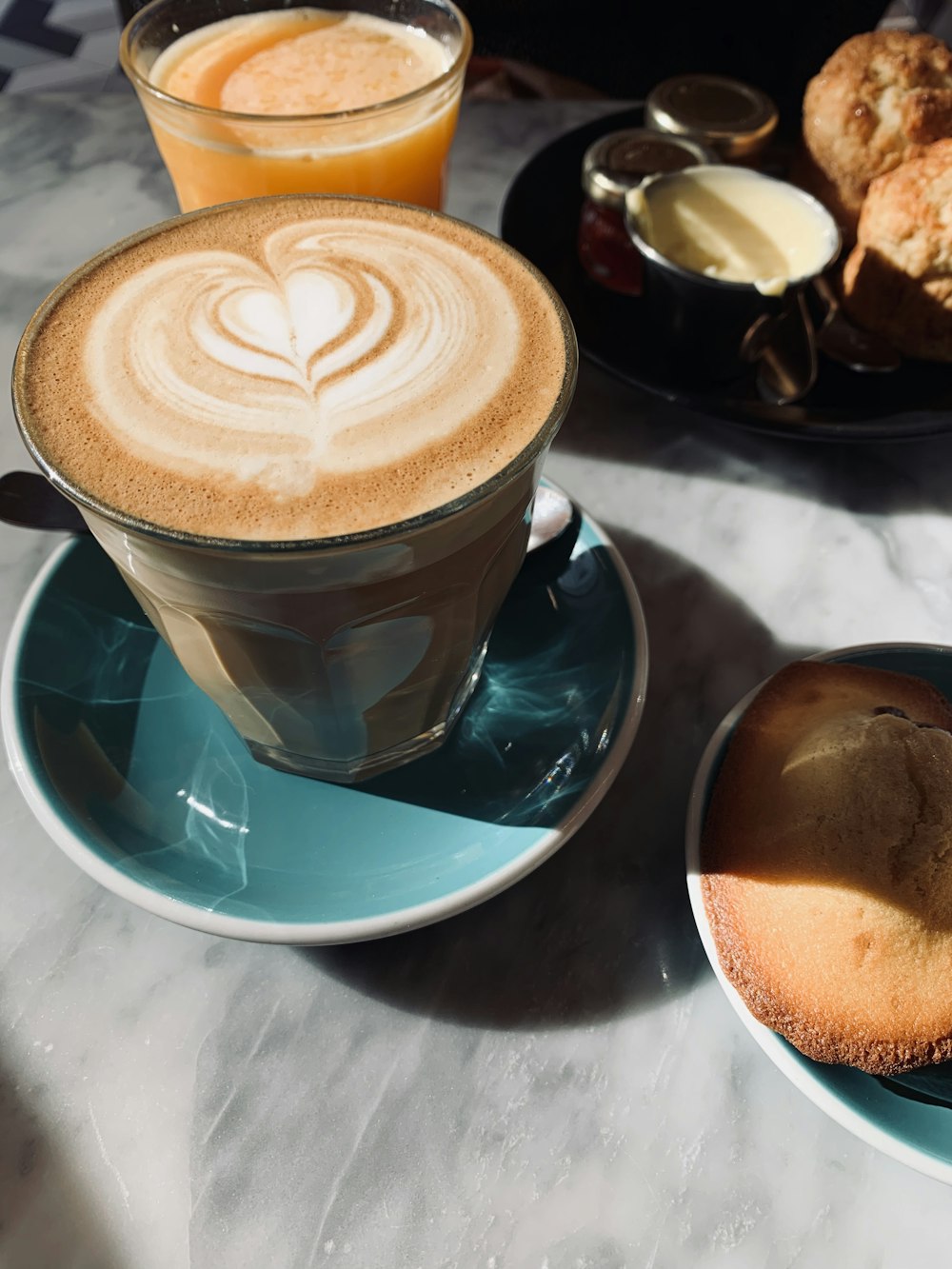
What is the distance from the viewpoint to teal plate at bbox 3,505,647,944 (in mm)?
642

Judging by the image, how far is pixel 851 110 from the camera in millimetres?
1190

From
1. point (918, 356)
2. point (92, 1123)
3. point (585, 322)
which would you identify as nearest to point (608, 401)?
point (585, 322)

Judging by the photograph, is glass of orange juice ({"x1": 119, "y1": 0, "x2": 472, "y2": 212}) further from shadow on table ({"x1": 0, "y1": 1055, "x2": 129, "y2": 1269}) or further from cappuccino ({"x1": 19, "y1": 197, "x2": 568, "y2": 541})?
shadow on table ({"x1": 0, "y1": 1055, "x2": 129, "y2": 1269})

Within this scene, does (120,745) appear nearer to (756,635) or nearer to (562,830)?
(562,830)

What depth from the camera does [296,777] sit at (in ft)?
2.47

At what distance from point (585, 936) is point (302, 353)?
0.45 m

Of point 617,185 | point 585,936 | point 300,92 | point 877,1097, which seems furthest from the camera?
point 617,185

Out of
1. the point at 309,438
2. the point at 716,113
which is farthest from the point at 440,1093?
the point at 716,113

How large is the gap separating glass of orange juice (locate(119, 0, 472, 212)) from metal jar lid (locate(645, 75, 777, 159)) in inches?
15.2

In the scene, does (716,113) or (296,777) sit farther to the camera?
(716,113)

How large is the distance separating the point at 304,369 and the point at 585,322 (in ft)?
1.95

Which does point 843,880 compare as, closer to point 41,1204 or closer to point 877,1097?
point 877,1097

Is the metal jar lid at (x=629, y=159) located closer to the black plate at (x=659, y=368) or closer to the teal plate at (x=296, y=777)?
the black plate at (x=659, y=368)

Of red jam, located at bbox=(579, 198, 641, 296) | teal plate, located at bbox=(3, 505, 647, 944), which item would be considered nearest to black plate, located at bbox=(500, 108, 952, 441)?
red jam, located at bbox=(579, 198, 641, 296)
